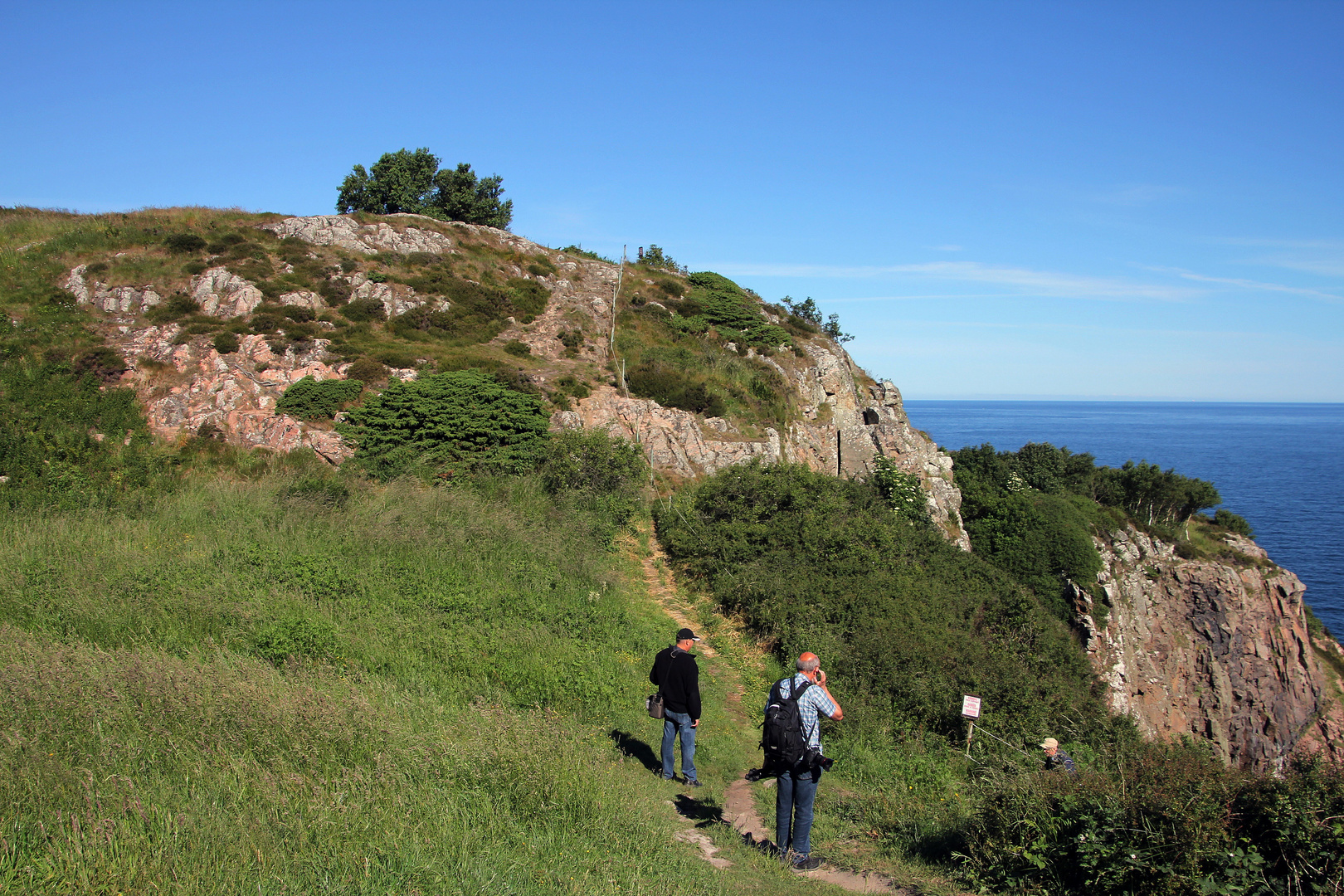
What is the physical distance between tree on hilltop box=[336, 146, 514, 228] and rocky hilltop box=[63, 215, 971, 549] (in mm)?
8796

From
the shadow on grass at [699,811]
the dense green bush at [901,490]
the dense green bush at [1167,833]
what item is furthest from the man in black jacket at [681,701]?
the dense green bush at [901,490]

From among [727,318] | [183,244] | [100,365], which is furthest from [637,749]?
[183,244]

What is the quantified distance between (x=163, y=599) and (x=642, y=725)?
20.3ft

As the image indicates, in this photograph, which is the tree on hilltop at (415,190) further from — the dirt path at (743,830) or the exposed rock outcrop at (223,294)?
the dirt path at (743,830)

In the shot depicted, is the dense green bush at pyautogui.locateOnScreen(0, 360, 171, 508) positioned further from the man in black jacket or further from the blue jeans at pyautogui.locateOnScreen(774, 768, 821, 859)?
the blue jeans at pyautogui.locateOnScreen(774, 768, 821, 859)

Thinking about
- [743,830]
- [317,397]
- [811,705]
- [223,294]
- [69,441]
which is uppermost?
[223,294]

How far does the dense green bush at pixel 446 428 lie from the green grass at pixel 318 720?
16.4 feet

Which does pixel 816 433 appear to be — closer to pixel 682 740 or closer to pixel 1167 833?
pixel 682 740

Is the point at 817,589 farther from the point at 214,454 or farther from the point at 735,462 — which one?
the point at 214,454

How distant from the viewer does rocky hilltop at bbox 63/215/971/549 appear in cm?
1875

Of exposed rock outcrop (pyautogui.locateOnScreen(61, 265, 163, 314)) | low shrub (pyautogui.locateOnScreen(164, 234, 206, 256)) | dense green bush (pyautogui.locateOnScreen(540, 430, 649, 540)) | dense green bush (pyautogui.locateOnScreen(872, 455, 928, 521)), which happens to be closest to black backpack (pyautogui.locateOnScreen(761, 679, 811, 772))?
dense green bush (pyautogui.locateOnScreen(540, 430, 649, 540))

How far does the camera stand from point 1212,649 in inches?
1094

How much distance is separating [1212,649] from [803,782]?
99.1ft

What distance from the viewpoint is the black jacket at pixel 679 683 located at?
23.7 feet
